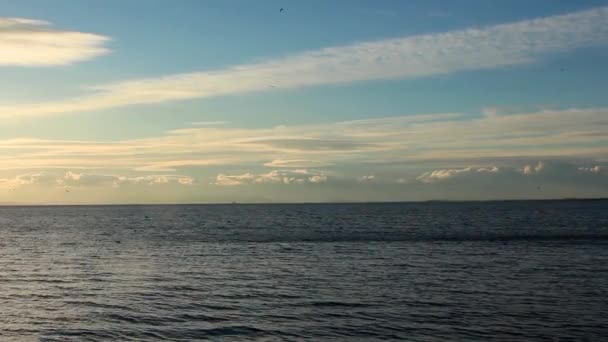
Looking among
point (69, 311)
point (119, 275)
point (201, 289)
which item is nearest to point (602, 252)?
point (201, 289)

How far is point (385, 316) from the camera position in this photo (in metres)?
39.1

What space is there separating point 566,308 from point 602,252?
43608 millimetres

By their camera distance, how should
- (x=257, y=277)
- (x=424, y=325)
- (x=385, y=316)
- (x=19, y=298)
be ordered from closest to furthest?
(x=424, y=325), (x=385, y=316), (x=19, y=298), (x=257, y=277)

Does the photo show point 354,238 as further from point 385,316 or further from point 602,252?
point 385,316

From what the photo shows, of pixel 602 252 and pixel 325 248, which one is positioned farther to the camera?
pixel 325 248

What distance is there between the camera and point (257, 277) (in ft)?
190

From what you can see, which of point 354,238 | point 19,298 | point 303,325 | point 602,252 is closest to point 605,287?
point 303,325

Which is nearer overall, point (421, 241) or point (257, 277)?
point (257, 277)

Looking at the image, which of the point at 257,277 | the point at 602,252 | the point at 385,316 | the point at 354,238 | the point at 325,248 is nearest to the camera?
the point at 385,316

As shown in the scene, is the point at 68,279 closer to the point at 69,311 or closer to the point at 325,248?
the point at 69,311

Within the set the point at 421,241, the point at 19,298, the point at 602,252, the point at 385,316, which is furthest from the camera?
the point at 421,241

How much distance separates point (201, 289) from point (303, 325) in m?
16.3

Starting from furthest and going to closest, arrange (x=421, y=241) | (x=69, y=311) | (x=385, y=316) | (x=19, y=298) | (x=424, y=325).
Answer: (x=421, y=241) → (x=19, y=298) → (x=69, y=311) → (x=385, y=316) → (x=424, y=325)

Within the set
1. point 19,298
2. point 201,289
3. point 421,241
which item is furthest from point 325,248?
point 19,298
